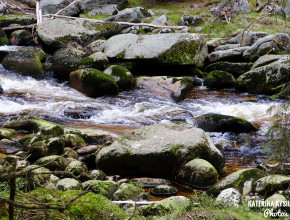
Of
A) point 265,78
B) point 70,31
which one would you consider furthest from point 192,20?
point 265,78

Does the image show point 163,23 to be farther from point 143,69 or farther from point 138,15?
point 143,69

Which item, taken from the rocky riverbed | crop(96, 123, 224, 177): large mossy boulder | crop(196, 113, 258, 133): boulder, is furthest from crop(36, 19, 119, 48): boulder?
crop(96, 123, 224, 177): large mossy boulder

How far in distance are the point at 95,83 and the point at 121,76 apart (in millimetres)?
1224

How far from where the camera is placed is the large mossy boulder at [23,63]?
11578 mm

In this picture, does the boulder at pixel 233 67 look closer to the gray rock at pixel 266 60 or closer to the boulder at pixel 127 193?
the gray rock at pixel 266 60

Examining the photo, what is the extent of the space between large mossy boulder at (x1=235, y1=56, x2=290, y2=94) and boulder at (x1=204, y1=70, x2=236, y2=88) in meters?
0.42

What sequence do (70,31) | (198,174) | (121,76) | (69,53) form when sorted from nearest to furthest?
(198,174) < (121,76) < (69,53) < (70,31)

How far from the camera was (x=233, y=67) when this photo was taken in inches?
492

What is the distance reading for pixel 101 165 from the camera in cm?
536

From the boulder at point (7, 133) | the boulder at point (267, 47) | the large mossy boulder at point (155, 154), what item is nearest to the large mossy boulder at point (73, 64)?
the boulder at point (7, 133)

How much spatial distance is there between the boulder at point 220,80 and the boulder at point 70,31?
5.79 metres

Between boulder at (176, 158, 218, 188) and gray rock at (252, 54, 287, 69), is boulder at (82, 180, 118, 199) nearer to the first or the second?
boulder at (176, 158, 218, 188)

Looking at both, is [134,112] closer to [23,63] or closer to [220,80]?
[220,80]

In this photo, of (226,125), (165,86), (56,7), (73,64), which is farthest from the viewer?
(56,7)
